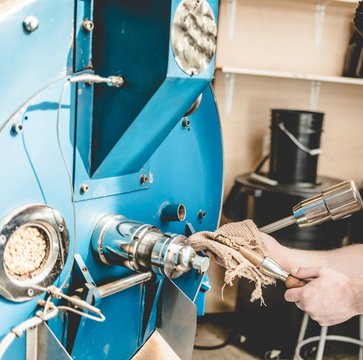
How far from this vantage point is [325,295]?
3.37 feet

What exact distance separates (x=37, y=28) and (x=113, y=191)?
0.32m

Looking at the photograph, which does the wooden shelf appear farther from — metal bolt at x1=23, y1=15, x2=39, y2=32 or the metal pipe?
metal bolt at x1=23, y1=15, x2=39, y2=32

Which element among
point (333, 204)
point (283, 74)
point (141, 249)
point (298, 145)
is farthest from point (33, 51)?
point (283, 74)

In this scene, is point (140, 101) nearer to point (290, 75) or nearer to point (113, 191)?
point (113, 191)

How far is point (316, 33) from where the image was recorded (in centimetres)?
282

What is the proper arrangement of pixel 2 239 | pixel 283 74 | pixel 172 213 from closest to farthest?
pixel 2 239
pixel 172 213
pixel 283 74

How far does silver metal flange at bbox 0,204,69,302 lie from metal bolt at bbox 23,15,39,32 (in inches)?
9.8

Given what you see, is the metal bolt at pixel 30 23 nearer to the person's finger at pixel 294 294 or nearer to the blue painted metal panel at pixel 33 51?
the blue painted metal panel at pixel 33 51

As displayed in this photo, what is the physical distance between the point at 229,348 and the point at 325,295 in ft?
5.75

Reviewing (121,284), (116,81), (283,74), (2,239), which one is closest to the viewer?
(2,239)

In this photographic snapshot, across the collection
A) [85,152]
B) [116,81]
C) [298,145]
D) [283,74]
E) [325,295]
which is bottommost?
[325,295]

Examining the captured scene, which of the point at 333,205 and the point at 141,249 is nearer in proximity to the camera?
the point at 141,249

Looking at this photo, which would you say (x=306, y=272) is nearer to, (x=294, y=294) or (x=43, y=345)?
(x=294, y=294)

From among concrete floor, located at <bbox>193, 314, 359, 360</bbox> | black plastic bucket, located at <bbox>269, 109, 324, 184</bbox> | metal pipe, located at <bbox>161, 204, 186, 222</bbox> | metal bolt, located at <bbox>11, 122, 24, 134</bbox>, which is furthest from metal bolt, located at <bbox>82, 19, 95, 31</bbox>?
concrete floor, located at <bbox>193, 314, 359, 360</bbox>
